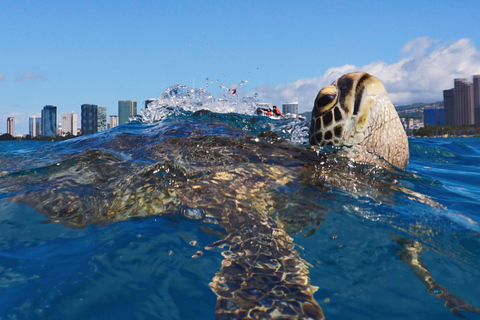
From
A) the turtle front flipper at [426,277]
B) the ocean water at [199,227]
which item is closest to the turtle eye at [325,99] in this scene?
→ the ocean water at [199,227]

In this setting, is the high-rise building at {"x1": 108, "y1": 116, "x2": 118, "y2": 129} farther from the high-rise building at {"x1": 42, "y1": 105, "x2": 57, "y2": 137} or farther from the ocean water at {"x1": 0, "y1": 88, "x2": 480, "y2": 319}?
the ocean water at {"x1": 0, "y1": 88, "x2": 480, "y2": 319}

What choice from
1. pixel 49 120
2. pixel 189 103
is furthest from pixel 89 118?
pixel 189 103

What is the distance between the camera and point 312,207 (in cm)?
298

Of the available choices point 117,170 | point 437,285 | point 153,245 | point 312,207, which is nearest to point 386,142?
point 312,207

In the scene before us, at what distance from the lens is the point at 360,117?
3.43 meters

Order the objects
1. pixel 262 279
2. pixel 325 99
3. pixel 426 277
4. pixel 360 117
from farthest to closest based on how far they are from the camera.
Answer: pixel 325 99
pixel 360 117
pixel 426 277
pixel 262 279

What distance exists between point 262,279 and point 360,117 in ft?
6.98

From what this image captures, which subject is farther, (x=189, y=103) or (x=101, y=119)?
(x=101, y=119)

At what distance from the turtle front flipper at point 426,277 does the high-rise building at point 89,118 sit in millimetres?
56528

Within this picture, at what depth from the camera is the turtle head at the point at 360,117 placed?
11.1 ft

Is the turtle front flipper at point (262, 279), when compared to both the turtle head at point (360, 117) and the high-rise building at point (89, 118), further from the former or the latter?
the high-rise building at point (89, 118)

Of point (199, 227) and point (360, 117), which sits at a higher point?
point (360, 117)

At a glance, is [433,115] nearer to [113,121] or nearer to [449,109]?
[449,109]

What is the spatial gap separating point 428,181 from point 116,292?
3.93 meters
